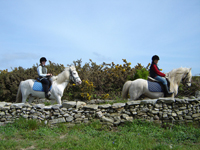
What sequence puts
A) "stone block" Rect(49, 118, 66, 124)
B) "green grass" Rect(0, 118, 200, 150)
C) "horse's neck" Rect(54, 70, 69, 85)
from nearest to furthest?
"green grass" Rect(0, 118, 200, 150), "stone block" Rect(49, 118, 66, 124), "horse's neck" Rect(54, 70, 69, 85)

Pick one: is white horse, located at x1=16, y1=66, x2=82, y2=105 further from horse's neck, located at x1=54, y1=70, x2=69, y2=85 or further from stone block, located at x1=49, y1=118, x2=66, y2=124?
stone block, located at x1=49, y1=118, x2=66, y2=124

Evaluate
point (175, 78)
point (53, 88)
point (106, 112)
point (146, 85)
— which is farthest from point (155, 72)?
point (53, 88)

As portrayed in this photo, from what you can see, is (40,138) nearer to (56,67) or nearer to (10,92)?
(10,92)

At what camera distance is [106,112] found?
6.21 metres

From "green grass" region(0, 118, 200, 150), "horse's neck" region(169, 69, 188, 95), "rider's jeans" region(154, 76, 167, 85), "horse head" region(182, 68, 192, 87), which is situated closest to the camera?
"green grass" region(0, 118, 200, 150)

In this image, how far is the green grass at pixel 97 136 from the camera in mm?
4266

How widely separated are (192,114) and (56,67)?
819 cm

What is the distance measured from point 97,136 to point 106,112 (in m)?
1.34

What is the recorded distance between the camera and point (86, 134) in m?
5.04

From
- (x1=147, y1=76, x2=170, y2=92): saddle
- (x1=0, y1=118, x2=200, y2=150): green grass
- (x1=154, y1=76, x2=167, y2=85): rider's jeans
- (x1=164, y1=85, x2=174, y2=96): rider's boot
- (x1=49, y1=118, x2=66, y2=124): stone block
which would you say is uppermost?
(x1=154, y1=76, x2=167, y2=85): rider's jeans

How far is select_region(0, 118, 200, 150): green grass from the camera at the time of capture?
4.27 meters

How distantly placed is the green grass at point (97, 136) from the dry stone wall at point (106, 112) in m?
0.27

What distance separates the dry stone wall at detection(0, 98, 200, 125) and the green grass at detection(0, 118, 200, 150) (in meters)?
0.27

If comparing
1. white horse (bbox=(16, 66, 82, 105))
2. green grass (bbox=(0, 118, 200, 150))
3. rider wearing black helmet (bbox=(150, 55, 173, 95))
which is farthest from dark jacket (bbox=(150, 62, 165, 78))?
white horse (bbox=(16, 66, 82, 105))
